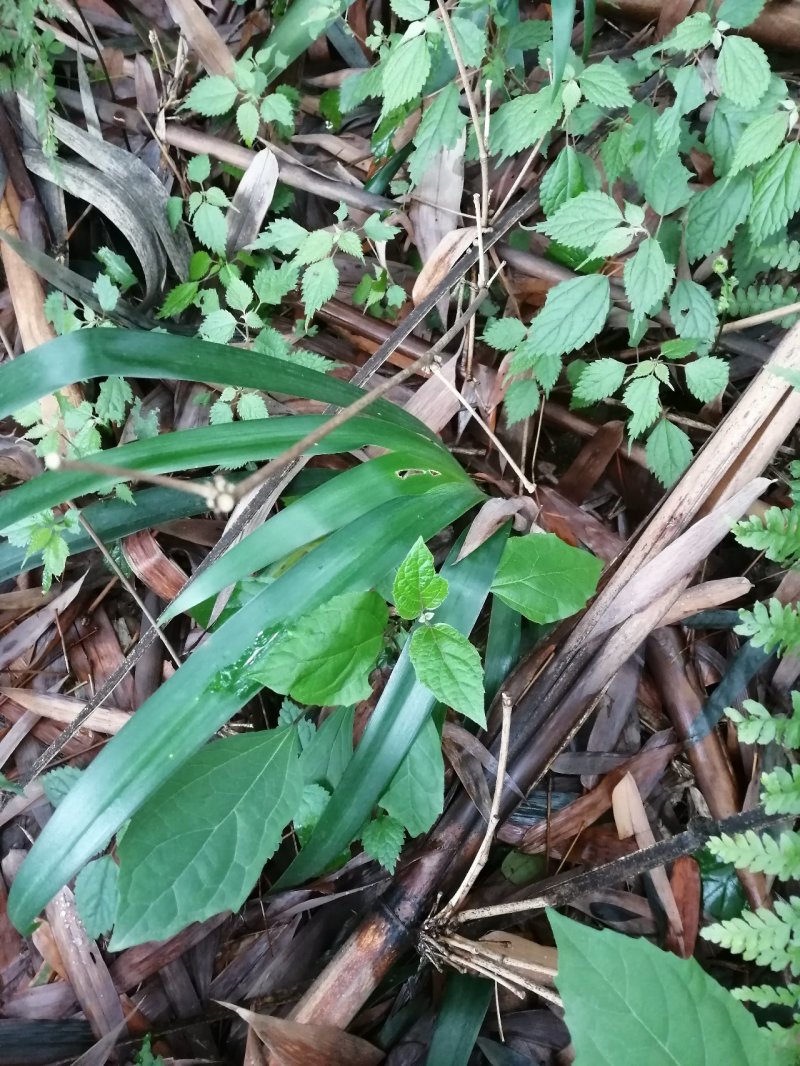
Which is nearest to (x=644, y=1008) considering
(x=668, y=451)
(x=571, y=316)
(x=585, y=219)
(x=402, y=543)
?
(x=402, y=543)

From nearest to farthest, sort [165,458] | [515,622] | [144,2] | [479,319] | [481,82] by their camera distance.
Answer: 1. [165,458]
2. [515,622]
3. [481,82]
4. [479,319]
5. [144,2]

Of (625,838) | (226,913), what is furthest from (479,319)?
(226,913)

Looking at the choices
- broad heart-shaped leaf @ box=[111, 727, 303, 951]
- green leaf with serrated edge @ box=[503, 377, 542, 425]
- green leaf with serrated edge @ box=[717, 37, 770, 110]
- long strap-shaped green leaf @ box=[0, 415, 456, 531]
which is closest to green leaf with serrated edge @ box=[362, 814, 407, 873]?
broad heart-shaped leaf @ box=[111, 727, 303, 951]

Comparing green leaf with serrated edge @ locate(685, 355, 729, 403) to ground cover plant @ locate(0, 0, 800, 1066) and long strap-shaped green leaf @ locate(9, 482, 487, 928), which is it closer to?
ground cover plant @ locate(0, 0, 800, 1066)

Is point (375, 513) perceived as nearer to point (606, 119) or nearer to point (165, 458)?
point (165, 458)

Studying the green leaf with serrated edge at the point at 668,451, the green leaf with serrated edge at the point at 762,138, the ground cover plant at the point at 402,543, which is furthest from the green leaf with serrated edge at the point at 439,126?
the green leaf with serrated edge at the point at 668,451

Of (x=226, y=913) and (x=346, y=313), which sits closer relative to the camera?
(x=226, y=913)
